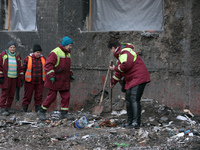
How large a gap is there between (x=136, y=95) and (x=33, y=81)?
10.3 feet

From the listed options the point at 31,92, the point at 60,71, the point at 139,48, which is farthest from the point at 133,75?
the point at 31,92

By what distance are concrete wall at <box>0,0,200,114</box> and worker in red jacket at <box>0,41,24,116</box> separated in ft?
3.10

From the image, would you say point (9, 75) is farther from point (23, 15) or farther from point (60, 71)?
point (23, 15)

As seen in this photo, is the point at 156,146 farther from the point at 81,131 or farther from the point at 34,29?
the point at 34,29

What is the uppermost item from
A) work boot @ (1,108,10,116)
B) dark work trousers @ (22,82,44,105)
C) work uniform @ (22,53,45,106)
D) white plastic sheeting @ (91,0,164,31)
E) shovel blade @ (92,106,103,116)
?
white plastic sheeting @ (91,0,164,31)

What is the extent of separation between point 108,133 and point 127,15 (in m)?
3.65

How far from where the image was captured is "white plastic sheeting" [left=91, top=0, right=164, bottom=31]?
314 inches

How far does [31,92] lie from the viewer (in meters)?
8.35

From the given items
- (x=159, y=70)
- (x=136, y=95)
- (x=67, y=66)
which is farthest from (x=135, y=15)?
(x=136, y=95)

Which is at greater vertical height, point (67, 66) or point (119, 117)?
point (67, 66)

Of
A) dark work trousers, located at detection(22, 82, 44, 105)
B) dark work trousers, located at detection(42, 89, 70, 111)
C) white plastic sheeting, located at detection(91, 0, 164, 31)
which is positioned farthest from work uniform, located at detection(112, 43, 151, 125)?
dark work trousers, located at detection(22, 82, 44, 105)

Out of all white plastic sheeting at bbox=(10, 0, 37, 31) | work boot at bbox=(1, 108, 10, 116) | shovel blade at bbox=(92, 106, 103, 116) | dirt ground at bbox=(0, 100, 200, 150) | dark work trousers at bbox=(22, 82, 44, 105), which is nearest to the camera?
dirt ground at bbox=(0, 100, 200, 150)

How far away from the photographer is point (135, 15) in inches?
324

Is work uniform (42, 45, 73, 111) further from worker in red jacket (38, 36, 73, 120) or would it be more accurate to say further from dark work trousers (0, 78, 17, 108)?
dark work trousers (0, 78, 17, 108)
